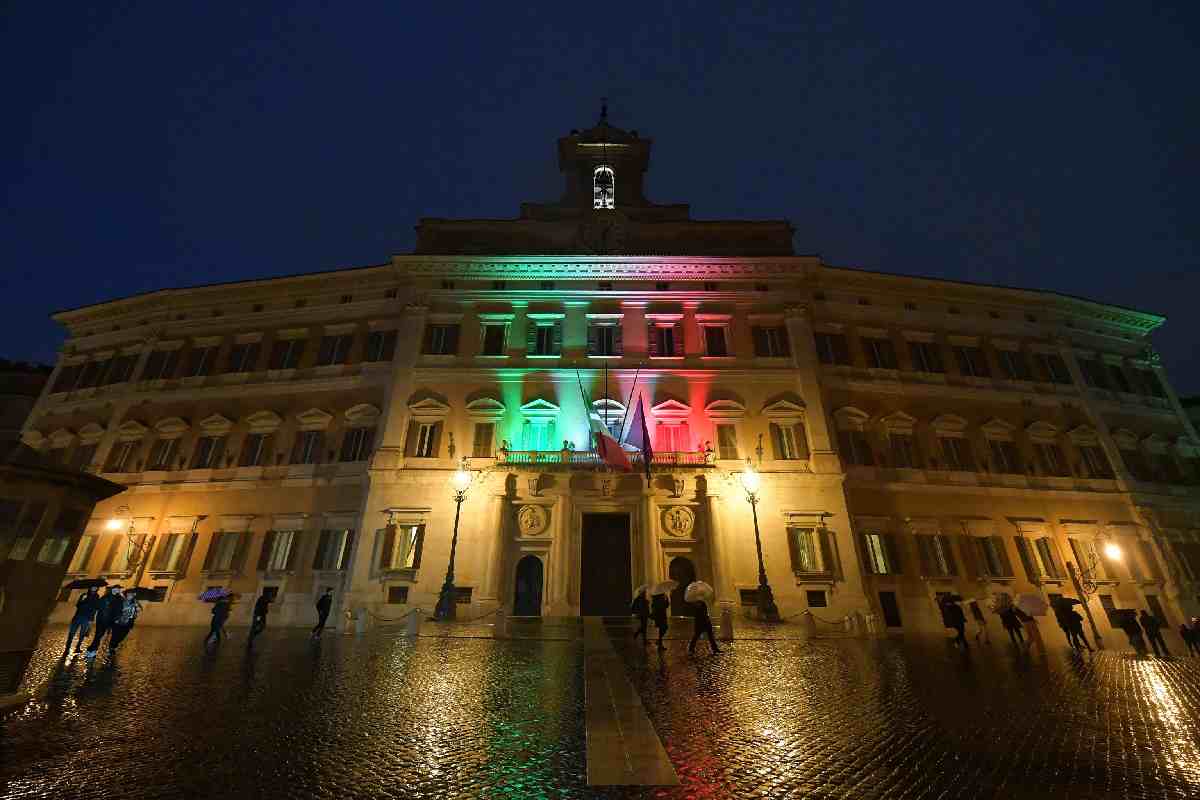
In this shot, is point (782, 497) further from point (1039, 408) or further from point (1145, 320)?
point (1145, 320)

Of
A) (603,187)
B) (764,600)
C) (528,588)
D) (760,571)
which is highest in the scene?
(603,187)

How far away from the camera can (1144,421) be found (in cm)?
2423

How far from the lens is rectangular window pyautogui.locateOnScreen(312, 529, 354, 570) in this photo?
19.2 m

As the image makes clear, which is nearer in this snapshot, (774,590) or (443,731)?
(443,731)

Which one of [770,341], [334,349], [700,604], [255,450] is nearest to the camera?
[700,604]

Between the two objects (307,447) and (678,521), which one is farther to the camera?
(307,447)

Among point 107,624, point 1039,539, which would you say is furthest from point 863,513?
point 107,624

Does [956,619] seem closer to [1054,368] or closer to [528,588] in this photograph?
[528,588]

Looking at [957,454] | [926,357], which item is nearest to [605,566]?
[957,454]

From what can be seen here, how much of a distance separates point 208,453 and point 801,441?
26069 millimetres

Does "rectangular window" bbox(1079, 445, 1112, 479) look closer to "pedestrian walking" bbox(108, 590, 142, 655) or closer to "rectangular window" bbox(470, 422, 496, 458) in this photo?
"rectangular window" bbox(470, 422, 496, 458)

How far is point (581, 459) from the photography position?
19.2 m

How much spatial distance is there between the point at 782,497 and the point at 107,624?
19796 millimetres

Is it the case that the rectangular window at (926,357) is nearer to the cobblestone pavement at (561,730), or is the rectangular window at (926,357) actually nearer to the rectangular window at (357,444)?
the cobblestone pavement at (561,730)
